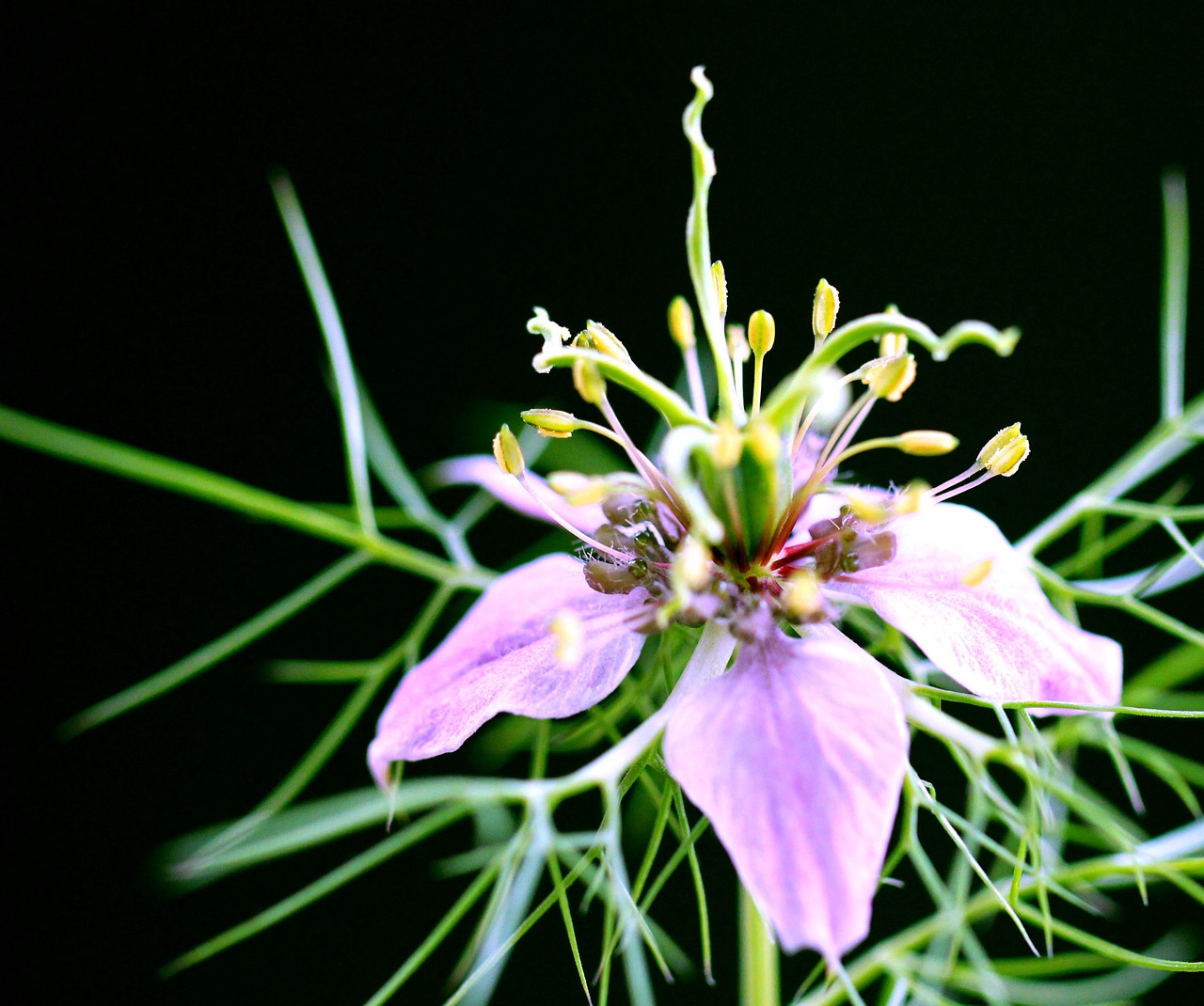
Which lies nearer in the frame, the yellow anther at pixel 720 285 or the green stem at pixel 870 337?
the green stem at pixel 870 337

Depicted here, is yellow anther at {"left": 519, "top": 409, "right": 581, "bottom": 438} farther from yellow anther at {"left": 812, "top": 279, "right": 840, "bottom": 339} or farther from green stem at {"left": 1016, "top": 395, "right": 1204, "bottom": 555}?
green stem at {"left": 1016, "top": 395, "right": 1204, "bottom": 555}

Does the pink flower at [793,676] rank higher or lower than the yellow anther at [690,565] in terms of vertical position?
lower

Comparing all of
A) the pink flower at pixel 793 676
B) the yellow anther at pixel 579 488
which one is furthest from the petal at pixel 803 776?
the yellow anther at pixel 579 488

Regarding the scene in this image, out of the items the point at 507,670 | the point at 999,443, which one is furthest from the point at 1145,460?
the point at 507,670

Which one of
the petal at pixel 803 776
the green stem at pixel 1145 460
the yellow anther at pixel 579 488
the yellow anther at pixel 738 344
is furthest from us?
the green stem at pixel 1145 460

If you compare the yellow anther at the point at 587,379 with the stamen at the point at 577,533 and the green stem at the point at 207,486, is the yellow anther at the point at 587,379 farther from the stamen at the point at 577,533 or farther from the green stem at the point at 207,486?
the green stem at the point at 207,486

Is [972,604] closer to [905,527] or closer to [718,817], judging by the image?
[905,527]

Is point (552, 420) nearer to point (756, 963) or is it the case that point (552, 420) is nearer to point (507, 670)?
point (507, 670)

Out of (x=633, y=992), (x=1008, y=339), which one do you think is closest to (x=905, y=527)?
(x=1008, y=339)
